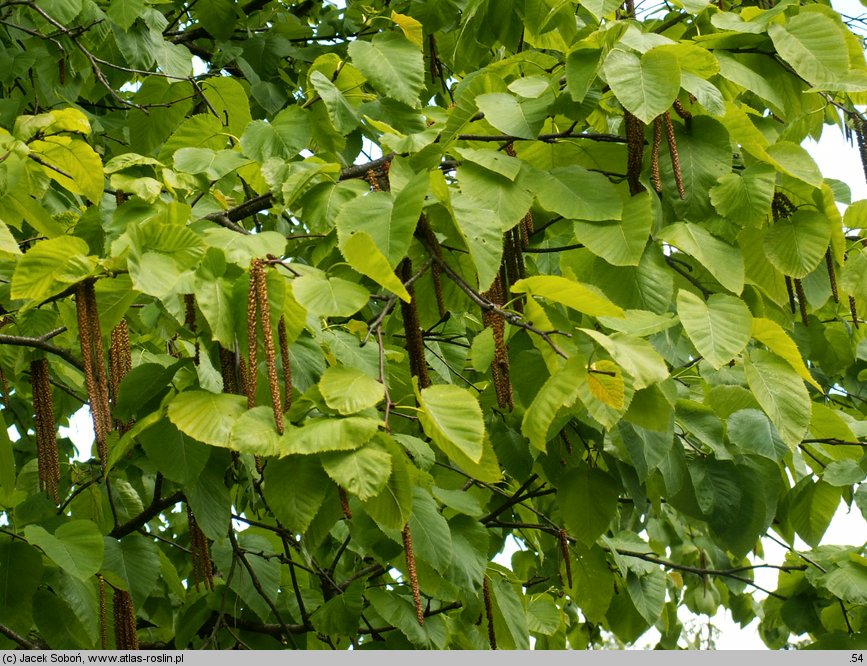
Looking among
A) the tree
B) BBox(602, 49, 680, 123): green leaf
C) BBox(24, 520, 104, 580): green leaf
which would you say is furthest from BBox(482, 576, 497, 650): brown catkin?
BBox(602, 49, 680, 123): green leaf

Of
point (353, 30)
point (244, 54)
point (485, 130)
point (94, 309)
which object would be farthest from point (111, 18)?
point (94, 309)

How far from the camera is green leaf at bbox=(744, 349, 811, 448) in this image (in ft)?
5.61

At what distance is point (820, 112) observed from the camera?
203 cm

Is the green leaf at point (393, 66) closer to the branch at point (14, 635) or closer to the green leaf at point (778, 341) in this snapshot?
the green leaf at point (778, 341)

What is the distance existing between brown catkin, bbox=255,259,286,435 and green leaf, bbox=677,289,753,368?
0.66 metres

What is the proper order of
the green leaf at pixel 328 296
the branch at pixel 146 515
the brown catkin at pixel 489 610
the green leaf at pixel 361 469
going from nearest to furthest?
the green leaf at pixel 361 469, the green leaf at pixel 328 296, the brown catkin at pixel 489 610, the branch at pixel 146 515

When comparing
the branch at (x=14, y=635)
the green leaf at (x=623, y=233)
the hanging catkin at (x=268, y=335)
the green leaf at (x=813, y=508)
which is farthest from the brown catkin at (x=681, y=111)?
the branch at (x=14, y=635)

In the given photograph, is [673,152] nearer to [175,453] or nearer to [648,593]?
[175,453]

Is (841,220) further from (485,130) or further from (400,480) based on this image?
(400,480)

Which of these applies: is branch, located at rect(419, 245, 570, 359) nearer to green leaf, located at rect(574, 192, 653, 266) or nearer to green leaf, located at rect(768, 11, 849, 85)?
green leaf, located at rect(574, 192, 653, 266)

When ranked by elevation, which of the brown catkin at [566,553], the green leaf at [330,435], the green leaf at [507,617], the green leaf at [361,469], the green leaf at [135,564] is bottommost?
the green leaf at [507,617]

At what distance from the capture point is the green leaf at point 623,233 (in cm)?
172

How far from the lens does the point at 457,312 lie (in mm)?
2320

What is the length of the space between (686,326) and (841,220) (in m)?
0.51
